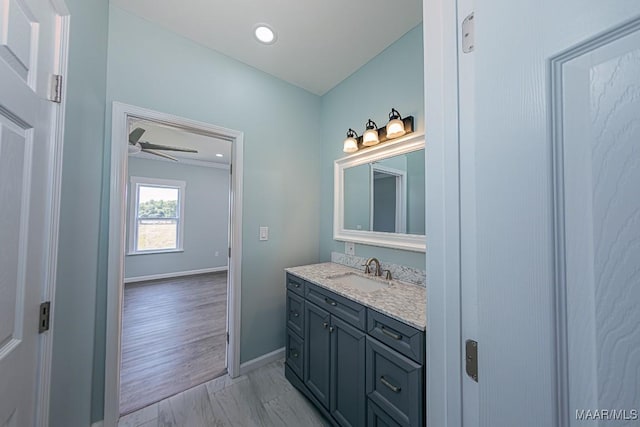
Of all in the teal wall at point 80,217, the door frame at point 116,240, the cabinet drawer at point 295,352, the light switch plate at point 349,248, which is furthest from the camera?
the light switch plate at point 349,248

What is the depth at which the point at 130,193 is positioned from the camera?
182 inches

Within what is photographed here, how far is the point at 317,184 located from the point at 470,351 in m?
2.14

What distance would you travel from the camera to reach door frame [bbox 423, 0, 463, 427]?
58 cm

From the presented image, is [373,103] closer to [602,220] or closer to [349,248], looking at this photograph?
[349,248]

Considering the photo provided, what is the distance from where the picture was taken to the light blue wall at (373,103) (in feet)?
5.49

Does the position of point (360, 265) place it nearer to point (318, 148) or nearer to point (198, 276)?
point (318, 148)

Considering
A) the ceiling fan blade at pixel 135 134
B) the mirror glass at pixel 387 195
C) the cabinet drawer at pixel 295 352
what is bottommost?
the cabinet drawer at pixel 295 352

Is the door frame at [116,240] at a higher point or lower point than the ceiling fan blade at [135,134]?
lower

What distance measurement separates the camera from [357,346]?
1312 mm

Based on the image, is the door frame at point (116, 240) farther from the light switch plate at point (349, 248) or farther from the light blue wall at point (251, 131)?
the light switch plate at point (349, 248)

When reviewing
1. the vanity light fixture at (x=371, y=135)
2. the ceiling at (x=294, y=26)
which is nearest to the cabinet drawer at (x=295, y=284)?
the vanity light fixture at (x=371, y=135)

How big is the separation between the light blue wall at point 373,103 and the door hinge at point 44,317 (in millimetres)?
1838

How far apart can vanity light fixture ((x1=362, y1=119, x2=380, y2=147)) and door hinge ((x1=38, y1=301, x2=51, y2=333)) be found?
1.99 m

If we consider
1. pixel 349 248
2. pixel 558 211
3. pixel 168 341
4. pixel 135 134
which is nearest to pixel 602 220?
pixel 558 211
